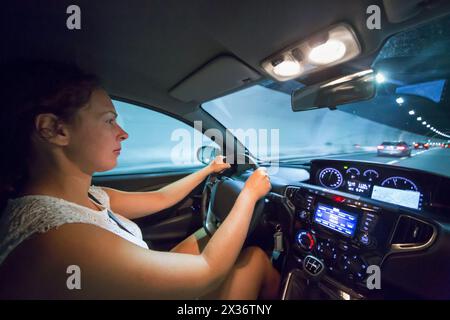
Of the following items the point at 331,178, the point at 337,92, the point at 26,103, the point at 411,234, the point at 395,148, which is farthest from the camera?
the point at 395,148

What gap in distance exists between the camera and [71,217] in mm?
860

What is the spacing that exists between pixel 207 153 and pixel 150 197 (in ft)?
3.19

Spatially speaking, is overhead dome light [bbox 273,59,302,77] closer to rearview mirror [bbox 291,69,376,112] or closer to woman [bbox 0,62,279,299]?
rearview mirror [bbox 291,69,376,112]

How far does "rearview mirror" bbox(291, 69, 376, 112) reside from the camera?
4.71 feet

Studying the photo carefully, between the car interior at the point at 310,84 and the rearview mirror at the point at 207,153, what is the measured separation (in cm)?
48

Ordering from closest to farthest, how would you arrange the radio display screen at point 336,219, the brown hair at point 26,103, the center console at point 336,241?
the brown hair at point 26,103
the center console at point 336,241
the radio display screen at point 336,219

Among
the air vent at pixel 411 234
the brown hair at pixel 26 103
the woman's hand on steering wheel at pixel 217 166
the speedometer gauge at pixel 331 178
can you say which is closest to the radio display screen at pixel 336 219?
the air vent at pixel 411 234

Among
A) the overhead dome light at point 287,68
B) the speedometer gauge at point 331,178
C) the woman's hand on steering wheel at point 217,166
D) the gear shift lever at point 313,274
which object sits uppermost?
the overhead dome light at point 287,68

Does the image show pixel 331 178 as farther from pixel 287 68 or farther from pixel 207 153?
pixel 207 153

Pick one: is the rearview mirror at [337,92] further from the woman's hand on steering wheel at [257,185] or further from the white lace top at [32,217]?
the white lace top at [32,217]

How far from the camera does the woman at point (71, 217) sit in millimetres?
763

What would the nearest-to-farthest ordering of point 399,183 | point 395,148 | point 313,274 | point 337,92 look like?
point 313,274
point 337,92
point 399,183
point 395,148

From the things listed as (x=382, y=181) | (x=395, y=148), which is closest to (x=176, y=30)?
(x=382, y=181)
